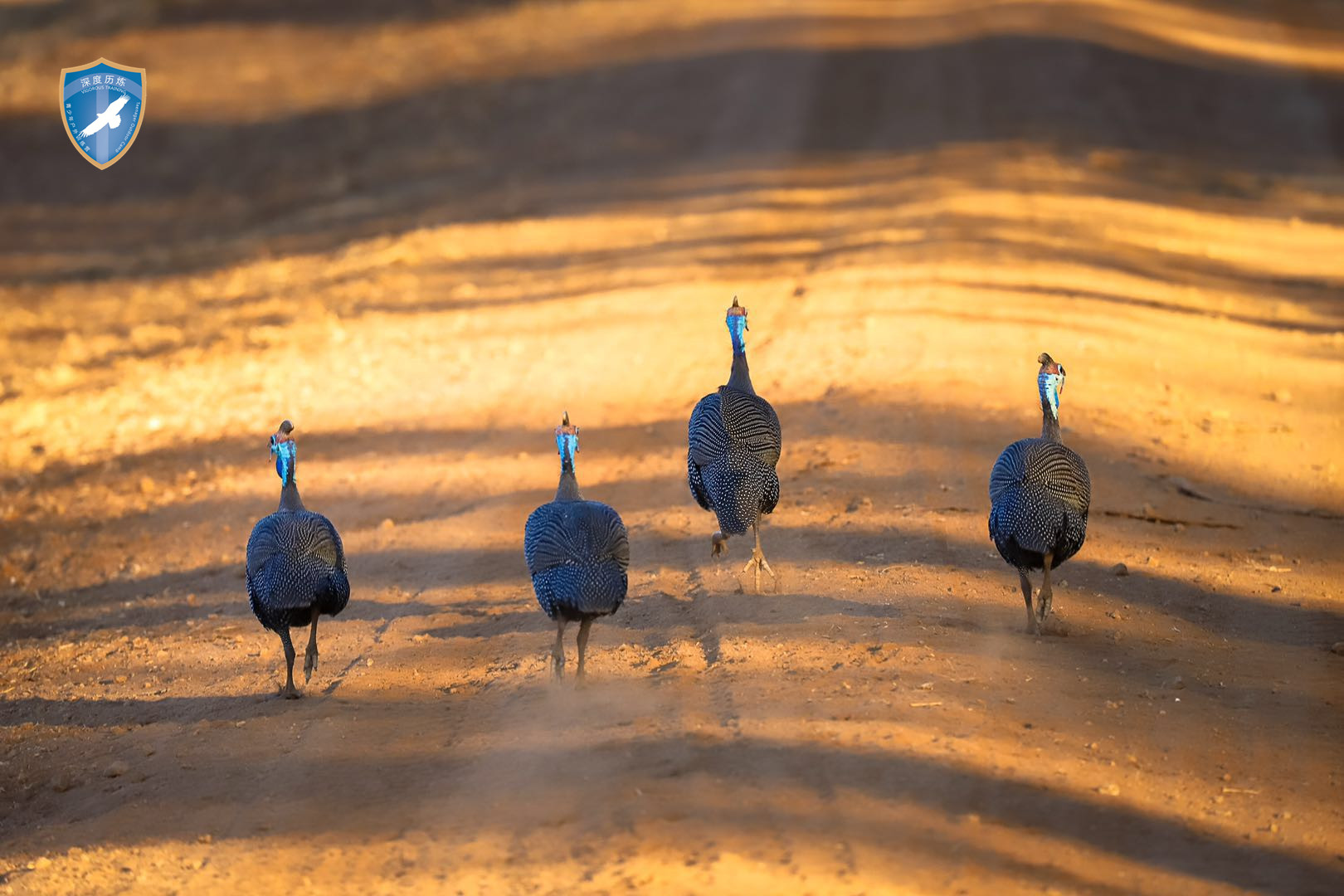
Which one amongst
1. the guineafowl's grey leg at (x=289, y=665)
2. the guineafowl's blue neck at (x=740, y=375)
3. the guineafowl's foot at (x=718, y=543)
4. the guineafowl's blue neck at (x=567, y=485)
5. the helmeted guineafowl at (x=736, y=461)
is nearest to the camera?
the guineafowl's blue neck at (x=567, y=485)

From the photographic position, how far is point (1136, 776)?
6.84 metres

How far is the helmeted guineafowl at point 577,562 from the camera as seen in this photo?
24.9 feet

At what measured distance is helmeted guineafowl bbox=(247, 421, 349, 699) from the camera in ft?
26.5

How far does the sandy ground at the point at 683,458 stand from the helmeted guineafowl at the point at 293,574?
21.3 inches

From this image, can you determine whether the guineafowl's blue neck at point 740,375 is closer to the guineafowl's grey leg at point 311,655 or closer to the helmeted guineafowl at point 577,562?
the helmeted guineafowl at point 577,562

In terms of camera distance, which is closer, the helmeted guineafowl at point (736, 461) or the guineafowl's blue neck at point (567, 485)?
the guineafowl's blue neck at point (567, 485)

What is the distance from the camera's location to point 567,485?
26.8 ft

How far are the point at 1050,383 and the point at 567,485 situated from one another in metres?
3.02

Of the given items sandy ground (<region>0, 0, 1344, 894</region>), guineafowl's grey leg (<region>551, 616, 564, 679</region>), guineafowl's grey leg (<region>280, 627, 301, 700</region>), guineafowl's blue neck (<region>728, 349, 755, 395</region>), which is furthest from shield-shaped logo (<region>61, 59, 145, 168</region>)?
guineafowl's grey leg (<region>551, 616, 564, 679</region>)

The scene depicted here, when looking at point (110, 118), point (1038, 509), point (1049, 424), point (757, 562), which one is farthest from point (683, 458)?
point (110, 118)

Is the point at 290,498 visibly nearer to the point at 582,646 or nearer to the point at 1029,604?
the point at 582,646

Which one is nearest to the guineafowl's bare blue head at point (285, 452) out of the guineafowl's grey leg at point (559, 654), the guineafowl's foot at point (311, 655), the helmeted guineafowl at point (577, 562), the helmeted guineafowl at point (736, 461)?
the guineafowl's foot at point (311, 655)

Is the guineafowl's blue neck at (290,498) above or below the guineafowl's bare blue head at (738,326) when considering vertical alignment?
below

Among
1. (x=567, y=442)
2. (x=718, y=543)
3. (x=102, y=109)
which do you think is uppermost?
(x=102, y=109)
